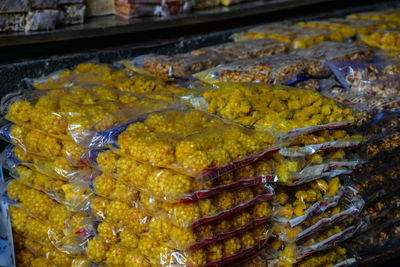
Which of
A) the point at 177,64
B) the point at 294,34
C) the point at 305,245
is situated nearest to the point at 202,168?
the point at 305,245

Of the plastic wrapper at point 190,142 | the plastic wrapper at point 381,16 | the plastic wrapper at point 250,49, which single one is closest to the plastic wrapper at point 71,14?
the plastic wrapper at point 250,49

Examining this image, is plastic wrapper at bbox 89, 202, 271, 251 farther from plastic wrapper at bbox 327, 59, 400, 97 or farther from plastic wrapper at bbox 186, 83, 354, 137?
plastic wrapper at bbox 327, 59, 400, 97

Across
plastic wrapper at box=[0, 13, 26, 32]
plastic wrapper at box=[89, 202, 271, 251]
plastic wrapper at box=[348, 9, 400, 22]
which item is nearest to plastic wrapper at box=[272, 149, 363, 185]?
plastic wrapper at box=[89, 202, 271, 251]

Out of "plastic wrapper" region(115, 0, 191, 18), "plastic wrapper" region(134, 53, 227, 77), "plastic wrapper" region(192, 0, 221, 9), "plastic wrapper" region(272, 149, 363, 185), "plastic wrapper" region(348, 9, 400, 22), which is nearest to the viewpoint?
"plastic wrapper" region(272, 149, 363, 185)

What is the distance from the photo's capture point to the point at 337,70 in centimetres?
229

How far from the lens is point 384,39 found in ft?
9.33

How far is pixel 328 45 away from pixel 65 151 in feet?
5.33

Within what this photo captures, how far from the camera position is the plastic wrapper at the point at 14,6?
2186 mm

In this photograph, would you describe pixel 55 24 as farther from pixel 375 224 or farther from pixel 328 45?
pixel 375 224

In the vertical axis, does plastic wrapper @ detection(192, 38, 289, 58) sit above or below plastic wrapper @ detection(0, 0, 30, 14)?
below

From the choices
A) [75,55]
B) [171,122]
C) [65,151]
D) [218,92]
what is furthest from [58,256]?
[75,55]

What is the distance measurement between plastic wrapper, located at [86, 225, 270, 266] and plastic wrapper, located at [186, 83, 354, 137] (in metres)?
0.36

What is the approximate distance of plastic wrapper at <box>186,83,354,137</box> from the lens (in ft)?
5.30

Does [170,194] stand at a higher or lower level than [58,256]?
higher
